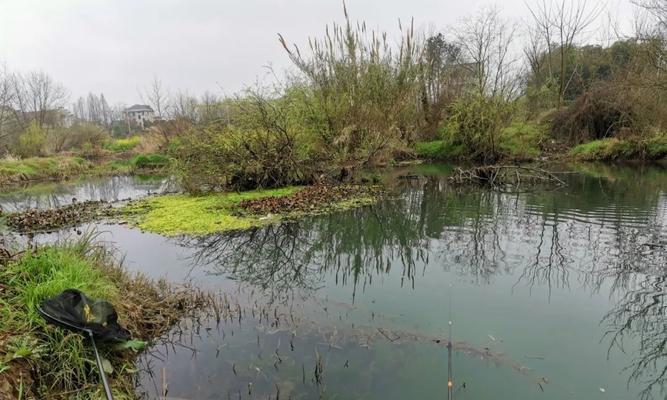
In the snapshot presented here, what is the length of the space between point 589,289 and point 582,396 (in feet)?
7.08

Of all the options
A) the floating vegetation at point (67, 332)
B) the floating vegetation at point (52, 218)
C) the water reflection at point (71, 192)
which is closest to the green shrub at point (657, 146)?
the water reflection at point (71, 192)

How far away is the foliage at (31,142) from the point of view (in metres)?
24.5

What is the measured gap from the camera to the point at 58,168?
69.9ft

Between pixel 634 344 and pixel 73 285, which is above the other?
pixel 73 285

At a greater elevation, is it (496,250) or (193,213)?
(193,213)

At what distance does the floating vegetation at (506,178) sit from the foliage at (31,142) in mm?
25464

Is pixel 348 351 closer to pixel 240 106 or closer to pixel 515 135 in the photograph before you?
pixel 240 106

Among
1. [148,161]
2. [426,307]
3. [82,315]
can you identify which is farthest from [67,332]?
[148,161]

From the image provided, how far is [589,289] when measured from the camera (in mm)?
4660

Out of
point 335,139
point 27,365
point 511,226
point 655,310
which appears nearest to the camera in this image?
point 27,365

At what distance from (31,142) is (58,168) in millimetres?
5664

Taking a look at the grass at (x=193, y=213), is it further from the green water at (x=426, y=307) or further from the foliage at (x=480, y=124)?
the foliage at (x=480, y=124)

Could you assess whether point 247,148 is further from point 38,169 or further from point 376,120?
point 38,169

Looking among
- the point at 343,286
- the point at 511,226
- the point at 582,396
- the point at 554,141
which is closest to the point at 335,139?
the point at 511,226
